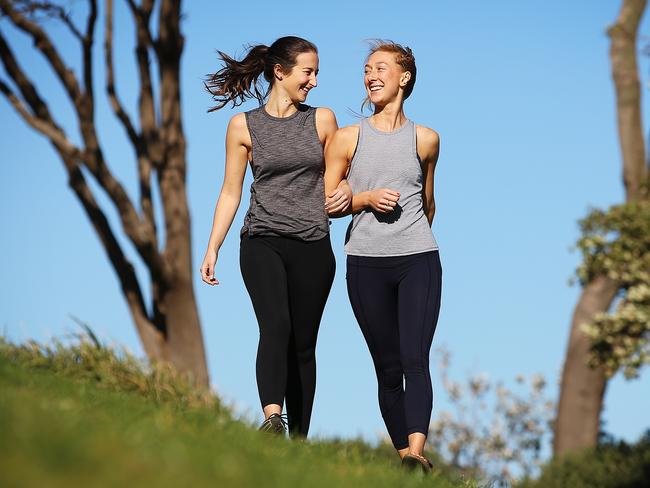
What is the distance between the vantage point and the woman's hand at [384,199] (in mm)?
6461

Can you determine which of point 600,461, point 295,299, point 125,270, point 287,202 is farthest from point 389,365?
point 125,270

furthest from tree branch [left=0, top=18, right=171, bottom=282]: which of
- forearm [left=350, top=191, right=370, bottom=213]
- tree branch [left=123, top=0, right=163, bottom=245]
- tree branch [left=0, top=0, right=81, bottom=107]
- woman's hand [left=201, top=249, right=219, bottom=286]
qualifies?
forearm [left=350, top=191, right=370, bottom=213]

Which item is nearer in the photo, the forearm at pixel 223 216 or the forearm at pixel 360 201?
the forearm at pixel 360 201

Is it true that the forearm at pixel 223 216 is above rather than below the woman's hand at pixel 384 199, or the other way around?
below

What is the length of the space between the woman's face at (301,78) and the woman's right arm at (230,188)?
372 millimetres

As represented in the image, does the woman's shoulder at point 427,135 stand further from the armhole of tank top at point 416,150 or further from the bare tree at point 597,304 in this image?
the bare tree at point 597,304

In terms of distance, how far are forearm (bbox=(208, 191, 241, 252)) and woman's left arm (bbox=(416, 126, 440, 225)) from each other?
4.15 ft

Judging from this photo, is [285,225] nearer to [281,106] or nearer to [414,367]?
[281,106]

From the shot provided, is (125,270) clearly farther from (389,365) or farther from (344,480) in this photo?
(344,480)

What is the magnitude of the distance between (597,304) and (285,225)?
7.23 m

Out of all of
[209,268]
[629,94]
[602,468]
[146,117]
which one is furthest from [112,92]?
[209,268]

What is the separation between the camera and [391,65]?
22.5 ft

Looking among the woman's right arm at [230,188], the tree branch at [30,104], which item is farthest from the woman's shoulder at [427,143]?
the tree branch at [30,104]

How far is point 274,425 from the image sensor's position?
653 centimetres
